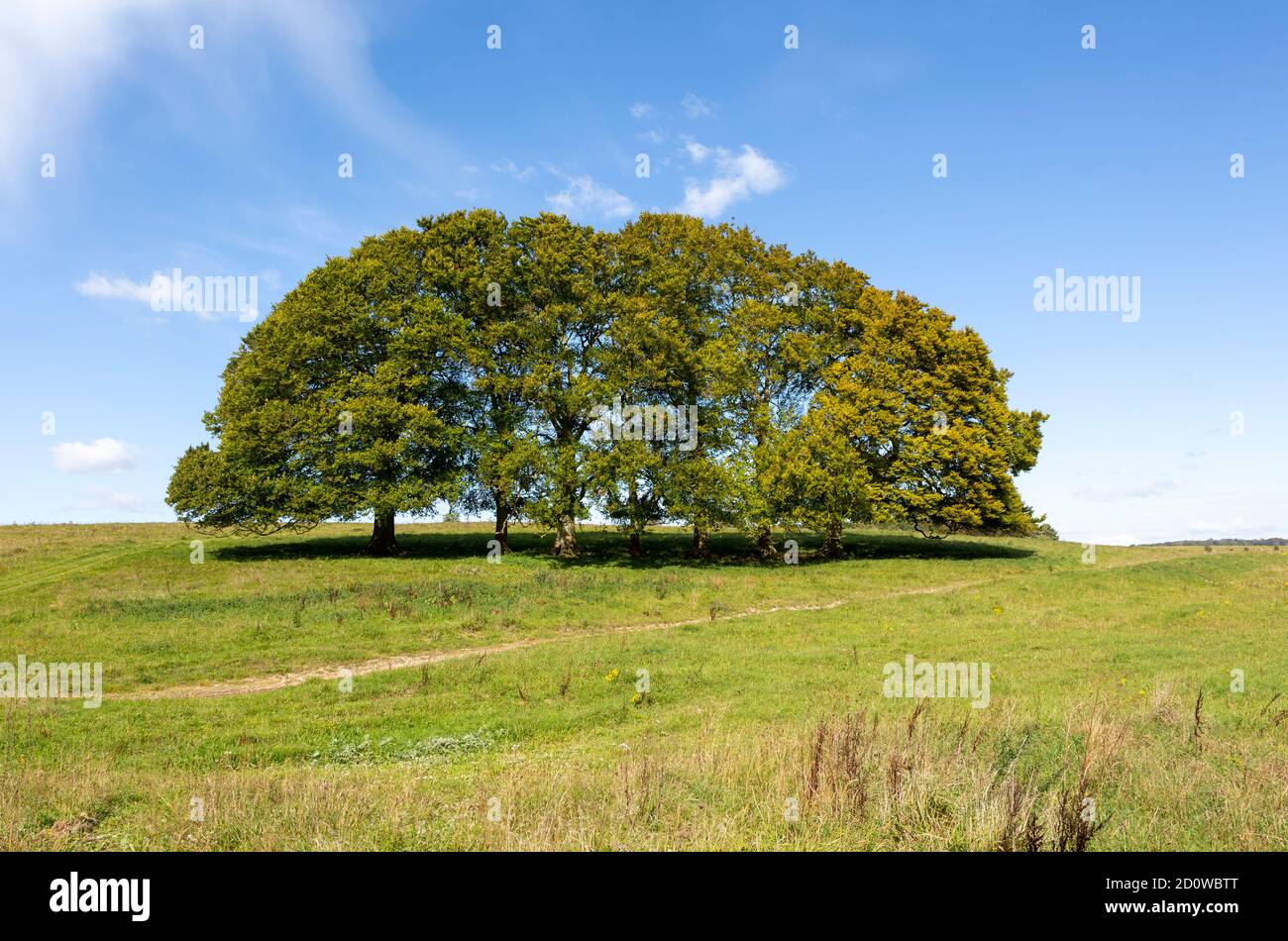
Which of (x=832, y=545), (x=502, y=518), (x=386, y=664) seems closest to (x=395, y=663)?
(x=386, y=664)

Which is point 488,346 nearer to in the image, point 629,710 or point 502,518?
point 502,518

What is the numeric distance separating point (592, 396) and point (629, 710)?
24.7 meters

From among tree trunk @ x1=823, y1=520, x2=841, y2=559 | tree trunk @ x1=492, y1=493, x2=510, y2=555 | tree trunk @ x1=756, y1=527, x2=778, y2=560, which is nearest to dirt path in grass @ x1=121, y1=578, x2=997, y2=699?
tree trunk @ x1=756, y1=527, x2=778, y2=560

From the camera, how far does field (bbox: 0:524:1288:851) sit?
7117 mm

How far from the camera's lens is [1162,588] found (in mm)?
33344

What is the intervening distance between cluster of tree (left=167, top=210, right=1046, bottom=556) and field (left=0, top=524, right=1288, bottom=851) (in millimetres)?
4589

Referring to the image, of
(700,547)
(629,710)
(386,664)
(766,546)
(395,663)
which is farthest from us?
(766,546)

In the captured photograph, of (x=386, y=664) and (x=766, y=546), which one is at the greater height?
(x=766, y=546)

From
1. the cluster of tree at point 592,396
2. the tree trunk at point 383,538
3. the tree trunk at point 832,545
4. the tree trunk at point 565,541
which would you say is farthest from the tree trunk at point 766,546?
the tree trunk at point 383,538

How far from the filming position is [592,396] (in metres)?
37.8

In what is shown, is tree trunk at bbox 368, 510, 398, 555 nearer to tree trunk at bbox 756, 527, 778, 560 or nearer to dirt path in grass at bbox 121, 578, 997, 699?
dirt path in grass at bbox 121, 578, 997, 699
